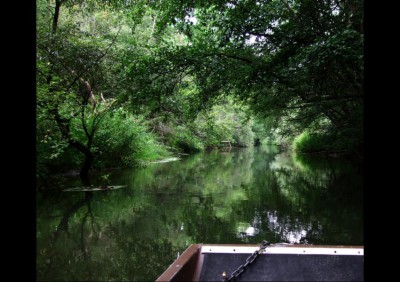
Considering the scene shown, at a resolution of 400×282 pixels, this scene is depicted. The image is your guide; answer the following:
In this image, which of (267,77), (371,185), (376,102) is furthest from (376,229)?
(267,77)

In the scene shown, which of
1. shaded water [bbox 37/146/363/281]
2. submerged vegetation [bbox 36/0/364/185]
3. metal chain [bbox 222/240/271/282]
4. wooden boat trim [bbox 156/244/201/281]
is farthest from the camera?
submerged vegetation [bbox 36/0/364/185]

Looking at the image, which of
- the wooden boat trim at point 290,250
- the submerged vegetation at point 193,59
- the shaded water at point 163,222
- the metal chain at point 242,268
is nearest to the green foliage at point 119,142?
the submerged vegetation at point 193,59

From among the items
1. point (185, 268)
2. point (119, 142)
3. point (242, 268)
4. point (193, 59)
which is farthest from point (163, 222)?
point (119, 142)

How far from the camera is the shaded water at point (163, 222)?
396 cm

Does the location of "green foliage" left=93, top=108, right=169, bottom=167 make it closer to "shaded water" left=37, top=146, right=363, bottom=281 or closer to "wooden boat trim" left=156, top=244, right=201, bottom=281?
"shaded water" left=37, top=146, right=363, bottom=281

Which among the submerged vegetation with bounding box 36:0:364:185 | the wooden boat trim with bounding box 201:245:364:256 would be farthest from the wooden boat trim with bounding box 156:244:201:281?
the submerged vegetation with bounding box 36:0:364:185

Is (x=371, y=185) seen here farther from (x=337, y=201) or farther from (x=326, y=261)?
(x=337, y=201)

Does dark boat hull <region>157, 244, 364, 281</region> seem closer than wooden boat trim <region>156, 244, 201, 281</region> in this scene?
No

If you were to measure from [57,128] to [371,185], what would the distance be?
9.49 meters

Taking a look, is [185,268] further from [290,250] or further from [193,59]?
[193,59]

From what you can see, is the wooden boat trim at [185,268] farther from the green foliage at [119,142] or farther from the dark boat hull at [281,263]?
the green foliage at [119,142]

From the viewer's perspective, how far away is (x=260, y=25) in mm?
7164

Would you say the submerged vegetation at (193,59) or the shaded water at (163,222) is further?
the submerged vegetation at (193,59)

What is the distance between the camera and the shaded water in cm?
396
